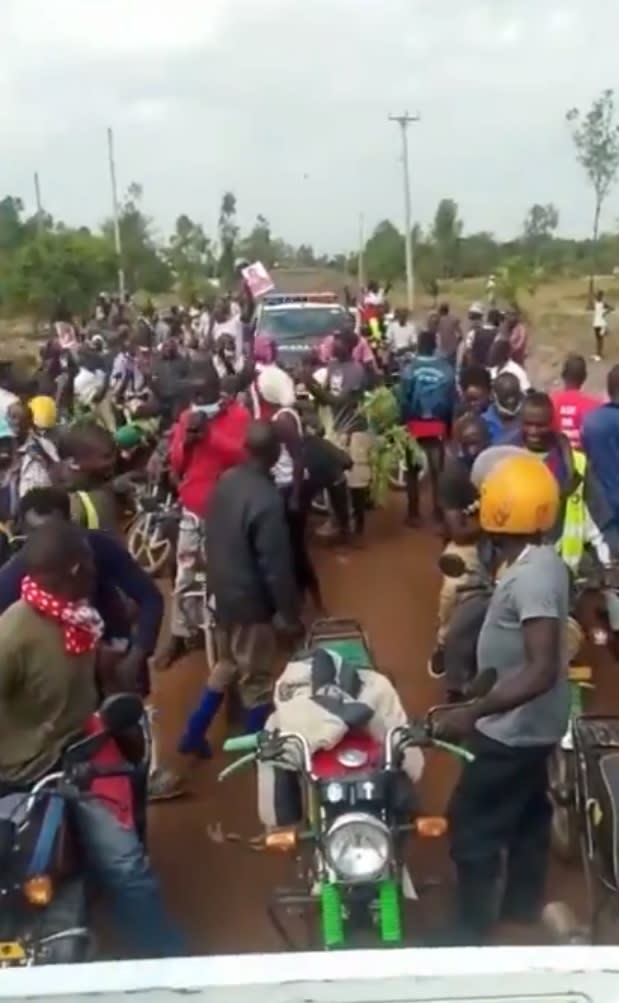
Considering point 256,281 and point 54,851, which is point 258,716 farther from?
point 256,281

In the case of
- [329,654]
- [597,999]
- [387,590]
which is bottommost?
[387,590]

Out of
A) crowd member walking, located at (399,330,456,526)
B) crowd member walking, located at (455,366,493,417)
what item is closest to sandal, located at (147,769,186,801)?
crowd member walking, located at (455,366,493,417)

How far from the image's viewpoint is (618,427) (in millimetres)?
7488

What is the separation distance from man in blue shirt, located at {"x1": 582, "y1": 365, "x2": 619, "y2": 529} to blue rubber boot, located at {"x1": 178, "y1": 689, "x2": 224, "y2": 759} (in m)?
2.31

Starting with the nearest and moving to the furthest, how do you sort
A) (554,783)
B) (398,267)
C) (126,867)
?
(126,867)
(554,783)
(398,267)

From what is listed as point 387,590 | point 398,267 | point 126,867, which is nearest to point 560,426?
point 387,590

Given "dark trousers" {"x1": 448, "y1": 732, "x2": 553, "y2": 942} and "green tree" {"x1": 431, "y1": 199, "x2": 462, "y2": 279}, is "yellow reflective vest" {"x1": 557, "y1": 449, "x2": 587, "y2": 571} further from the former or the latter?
"green tree" {"x1": 431, "y1": 199, "x2": 462, "y2": 279}

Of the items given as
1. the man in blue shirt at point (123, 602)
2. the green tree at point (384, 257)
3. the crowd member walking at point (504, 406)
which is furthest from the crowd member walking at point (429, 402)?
the green tree at point (384, 257)

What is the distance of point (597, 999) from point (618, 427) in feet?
19.3

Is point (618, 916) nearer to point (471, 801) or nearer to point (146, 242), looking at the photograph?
point (471, 801)

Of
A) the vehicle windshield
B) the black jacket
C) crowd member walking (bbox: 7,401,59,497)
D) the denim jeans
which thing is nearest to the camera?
the denim jeans

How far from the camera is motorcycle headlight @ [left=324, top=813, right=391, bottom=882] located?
3.71 m

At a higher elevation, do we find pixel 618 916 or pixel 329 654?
pixel 329 654

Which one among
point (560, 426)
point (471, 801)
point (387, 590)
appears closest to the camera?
point (471, 801)
